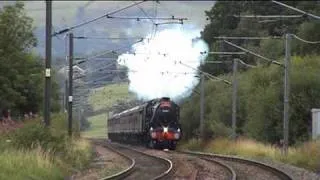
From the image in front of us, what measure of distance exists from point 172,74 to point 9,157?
4221cm

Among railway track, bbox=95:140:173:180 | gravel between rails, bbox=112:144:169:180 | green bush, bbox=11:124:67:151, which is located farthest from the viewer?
gravel between rails, bbox=112:144:169:180

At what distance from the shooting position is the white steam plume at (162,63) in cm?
4828

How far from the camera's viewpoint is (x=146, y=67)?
5938 cm

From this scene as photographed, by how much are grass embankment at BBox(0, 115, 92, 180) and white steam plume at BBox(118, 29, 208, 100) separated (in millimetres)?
15701

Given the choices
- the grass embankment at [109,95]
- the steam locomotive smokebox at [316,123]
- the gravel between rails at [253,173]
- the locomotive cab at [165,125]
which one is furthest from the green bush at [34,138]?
the grass embankment at [109,95]

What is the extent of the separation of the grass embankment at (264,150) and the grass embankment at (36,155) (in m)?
9.99

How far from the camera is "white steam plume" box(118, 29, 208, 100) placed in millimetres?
48281

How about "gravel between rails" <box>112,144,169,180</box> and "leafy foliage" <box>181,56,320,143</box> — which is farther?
"leafy foliage" <box>181,56,320,143</box>

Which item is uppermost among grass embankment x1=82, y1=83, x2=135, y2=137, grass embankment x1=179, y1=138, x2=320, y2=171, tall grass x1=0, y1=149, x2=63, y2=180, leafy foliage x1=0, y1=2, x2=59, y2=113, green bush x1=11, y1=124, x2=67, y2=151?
leafy foliage x1=0, y1=2, x2=59, y2=113

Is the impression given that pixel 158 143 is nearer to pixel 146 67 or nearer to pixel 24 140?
pixel 146 67

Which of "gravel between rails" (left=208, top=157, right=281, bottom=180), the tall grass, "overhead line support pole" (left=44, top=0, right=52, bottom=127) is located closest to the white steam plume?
"gravel between rails" (left=208, top=157, right=281, bottom=180)

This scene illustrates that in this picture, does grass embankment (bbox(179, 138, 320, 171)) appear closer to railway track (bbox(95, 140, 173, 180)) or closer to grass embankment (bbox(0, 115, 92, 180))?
railway track (bbox(95, 140, 173, 180))

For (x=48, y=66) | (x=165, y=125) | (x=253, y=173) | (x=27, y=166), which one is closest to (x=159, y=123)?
(x=165, y=125)

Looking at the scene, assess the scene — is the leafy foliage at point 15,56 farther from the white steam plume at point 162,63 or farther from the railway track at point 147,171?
the railway track at point 147,171
